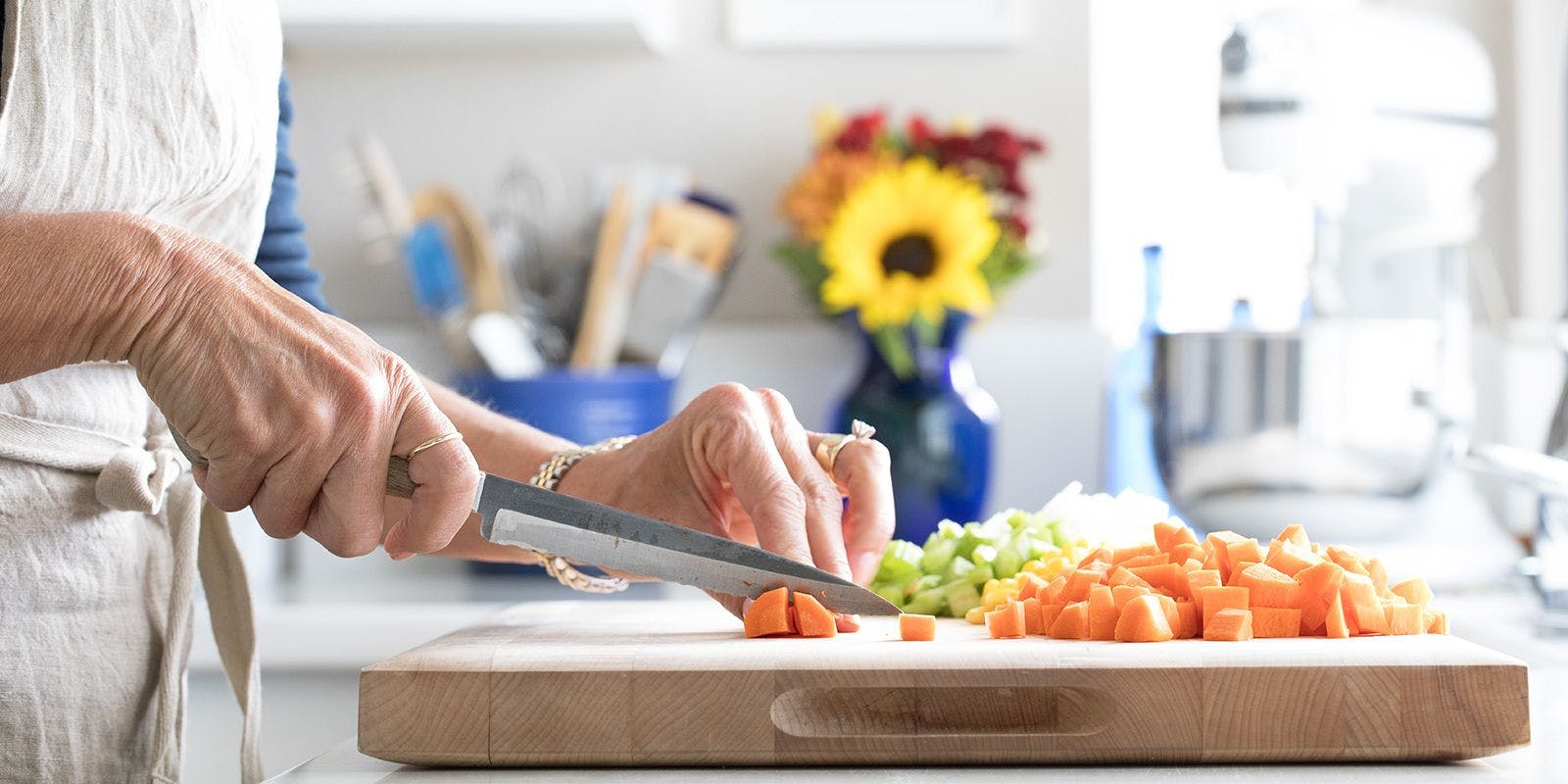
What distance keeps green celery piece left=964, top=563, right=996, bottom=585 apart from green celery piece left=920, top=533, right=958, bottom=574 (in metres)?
0.03

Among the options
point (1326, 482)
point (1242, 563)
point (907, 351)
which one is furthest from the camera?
point (907, 351)

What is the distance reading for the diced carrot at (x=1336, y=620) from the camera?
748 millimetres

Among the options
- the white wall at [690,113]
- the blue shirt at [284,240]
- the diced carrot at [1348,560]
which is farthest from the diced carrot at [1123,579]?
the white wall at [690,113]

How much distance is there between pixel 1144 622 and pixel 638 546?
10.3 inches

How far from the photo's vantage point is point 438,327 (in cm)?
188

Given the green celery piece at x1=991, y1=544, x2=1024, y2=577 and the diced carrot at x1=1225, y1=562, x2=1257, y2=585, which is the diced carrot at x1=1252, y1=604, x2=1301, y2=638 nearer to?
the diced carrot at x1=1225, y1=562, x2=1257, y2=585

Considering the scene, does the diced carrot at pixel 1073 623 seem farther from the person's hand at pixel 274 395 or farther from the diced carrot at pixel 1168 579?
the person's hand at pixel 274 395

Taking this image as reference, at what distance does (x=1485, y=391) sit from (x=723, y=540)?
1.51m

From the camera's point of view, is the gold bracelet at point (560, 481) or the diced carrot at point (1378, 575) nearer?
the diced carrot at point (1378, 575)

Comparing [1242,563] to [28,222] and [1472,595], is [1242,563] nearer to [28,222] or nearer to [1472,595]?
[28,222]

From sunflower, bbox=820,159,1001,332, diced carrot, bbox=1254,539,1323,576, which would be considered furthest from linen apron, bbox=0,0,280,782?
sunflower, bbox=820,159,1001,332

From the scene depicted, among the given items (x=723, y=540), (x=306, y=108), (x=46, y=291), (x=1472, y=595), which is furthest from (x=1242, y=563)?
(x=306, y=108)

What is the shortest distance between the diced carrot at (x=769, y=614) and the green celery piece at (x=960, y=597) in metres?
0.20

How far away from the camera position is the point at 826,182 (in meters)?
1.83
